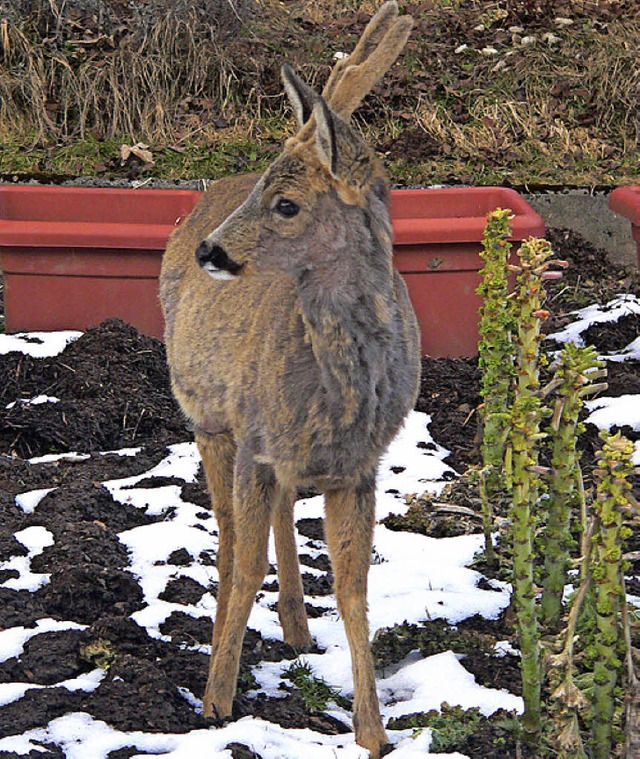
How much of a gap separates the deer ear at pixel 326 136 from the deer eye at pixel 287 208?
5.8 inches

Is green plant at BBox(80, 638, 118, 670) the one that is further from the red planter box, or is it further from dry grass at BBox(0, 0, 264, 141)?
dry grass at BBox(0, 0, 264, 141)

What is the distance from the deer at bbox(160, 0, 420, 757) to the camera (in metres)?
3.19

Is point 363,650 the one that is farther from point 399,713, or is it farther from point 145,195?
point 145,195

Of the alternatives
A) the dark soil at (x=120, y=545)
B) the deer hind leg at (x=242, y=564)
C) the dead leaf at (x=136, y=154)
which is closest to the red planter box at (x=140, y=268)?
the dark soil at (x=120, y=545)

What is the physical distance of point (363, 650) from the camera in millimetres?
3361

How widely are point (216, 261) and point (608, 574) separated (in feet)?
4.14

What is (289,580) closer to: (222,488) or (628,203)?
(222,488)

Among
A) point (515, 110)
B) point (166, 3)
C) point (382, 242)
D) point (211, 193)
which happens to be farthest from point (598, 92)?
point (382, 242)

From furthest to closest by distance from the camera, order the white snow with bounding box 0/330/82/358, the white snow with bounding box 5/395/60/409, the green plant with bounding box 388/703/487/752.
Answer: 1. the white snow with bounding box 0/330/82/358
2. the white snow with bounding box 5/395/60/409
3. the green plant with bounding box 388/703/487/752

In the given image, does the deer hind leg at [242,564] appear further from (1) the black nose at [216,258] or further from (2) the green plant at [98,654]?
(1) the black nose at [216,258]

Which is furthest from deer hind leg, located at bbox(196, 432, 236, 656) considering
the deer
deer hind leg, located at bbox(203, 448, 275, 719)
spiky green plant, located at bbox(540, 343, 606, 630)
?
spiky green plant, located at bbox(540, 343, 606, 630)

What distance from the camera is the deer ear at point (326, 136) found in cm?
295

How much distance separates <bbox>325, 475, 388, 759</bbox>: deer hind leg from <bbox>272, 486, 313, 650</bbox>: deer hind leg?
0.51m

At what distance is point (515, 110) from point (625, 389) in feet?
13.2
